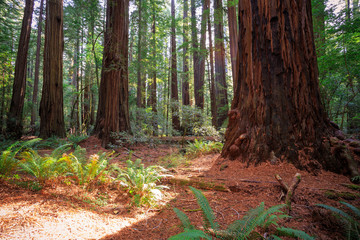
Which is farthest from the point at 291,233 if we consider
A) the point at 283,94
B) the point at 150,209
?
the point at 283,94

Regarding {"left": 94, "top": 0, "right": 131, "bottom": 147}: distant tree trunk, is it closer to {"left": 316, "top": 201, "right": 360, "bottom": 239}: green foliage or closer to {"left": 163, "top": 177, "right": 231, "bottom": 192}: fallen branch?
{"left": 163, "top": 177, "right": 231, "bottom": 192}: fallen branch

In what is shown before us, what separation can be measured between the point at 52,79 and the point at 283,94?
8.61 metres

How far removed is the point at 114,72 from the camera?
6.85 m

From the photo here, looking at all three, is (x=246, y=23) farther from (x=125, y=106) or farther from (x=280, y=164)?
(x=125, y=106)

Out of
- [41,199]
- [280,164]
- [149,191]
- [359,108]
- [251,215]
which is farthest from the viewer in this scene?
[359,108]

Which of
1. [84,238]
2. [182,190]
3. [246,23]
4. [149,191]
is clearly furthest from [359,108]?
[84,238]

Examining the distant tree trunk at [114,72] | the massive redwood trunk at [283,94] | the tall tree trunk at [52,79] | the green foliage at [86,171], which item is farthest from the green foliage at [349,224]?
the tall tree trunk at [52,79]

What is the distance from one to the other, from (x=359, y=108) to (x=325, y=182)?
6.85 m

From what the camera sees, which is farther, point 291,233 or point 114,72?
point 114,72

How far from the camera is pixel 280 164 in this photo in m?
3.21

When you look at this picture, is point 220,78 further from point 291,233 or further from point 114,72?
point 291,233

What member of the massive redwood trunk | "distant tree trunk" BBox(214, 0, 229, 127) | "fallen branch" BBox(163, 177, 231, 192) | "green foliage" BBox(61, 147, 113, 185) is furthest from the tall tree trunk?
"distant tree trunk" BBox(214, 0, 229, 127)

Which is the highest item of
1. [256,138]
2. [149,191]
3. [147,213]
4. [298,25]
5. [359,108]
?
[298,25]

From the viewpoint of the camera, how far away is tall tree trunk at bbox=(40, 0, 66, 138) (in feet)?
24.4
